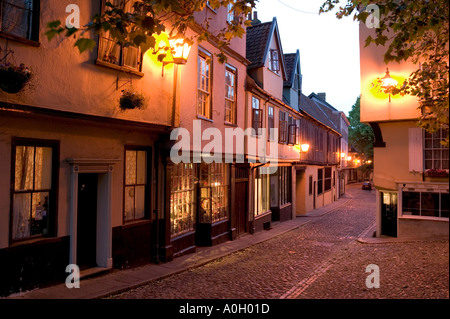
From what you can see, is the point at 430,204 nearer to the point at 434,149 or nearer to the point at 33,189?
the point at 434,149

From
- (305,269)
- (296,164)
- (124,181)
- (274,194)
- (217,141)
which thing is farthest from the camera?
(296,164)

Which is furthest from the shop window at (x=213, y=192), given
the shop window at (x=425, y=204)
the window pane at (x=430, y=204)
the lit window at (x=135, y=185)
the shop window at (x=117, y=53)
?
the window pane at (x=430, y=204)

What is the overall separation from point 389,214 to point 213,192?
6.70 metres

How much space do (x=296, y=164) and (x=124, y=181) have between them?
15336mm

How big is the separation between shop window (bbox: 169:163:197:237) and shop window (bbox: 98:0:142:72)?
3.21m

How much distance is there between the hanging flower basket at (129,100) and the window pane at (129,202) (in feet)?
6.87

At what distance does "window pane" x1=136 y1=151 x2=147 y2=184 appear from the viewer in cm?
982

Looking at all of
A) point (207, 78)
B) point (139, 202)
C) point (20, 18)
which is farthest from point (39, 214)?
point (207, 78)

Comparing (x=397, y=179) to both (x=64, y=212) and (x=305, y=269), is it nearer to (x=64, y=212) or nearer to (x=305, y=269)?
(x=305, y=269)

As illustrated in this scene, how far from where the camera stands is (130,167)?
31.4ft

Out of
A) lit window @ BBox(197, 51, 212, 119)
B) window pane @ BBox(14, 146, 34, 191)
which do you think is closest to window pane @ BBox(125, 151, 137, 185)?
window pane @ BBox(14, 146, 34, 191)

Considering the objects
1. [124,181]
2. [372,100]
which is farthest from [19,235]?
[372,100]

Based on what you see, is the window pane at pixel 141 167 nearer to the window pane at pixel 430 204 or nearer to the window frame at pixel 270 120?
the window frame at pixel 270 120

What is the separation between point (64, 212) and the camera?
25.2 ft
